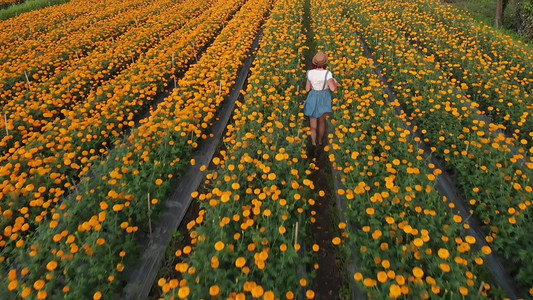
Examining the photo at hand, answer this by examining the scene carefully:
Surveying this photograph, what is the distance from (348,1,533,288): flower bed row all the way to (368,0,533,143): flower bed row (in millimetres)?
623

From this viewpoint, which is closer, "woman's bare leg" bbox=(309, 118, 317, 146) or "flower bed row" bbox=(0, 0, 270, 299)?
"flower bed row" bbox=(0, 0, 270, 299)

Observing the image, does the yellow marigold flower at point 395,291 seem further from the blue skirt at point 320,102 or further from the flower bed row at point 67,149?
the flower bed row at point 67,149

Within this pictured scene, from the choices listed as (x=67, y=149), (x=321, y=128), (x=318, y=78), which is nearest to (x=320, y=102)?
(x=318, y=78)

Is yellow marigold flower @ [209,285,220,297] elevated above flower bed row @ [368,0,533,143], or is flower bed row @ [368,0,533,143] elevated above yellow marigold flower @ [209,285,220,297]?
flower bed row @ [368,0,533,143]

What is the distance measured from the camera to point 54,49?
29.4ft

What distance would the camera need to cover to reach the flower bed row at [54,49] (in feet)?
23.0

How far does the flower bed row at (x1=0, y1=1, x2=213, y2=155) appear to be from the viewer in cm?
538

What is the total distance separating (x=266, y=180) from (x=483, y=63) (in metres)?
6.51

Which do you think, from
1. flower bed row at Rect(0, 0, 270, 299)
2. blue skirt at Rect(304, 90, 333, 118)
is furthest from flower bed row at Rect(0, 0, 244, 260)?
blue skirt at Rect(304, 90, 333, 118)

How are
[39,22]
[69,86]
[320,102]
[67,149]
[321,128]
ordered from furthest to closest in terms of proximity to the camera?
[39,22]
[69,86]
[321,128]
[320,102]
[67,149]

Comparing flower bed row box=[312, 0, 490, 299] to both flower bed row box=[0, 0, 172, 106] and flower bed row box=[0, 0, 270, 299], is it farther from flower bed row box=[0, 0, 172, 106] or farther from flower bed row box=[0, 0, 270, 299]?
flower bed row box=[0, 0, 172, 106]

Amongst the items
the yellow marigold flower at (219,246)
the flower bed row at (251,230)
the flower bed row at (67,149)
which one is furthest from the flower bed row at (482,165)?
the flower bed row at (67,149)

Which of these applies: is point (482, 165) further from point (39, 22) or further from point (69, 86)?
point (39, 22)

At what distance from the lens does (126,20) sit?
12.5 m
